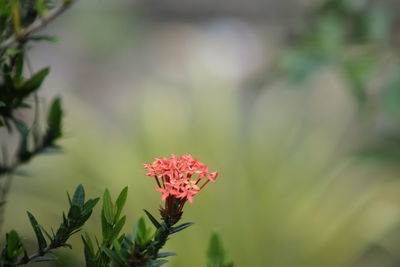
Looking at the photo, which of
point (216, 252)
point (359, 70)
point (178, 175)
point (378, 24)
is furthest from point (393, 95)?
point (178, 175)

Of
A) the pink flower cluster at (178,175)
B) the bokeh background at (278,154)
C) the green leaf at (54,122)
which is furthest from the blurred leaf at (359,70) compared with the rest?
the pink flower cluster at (178,175)

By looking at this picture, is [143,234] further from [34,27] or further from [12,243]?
[34,27]

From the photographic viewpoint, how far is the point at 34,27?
0.61 m

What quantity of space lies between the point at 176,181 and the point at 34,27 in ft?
0.81

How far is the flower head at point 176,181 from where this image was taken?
47cm

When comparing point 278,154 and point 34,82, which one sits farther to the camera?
point 278,154

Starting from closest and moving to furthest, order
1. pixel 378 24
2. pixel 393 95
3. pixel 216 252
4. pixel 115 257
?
pixel 115 257, pixel 216 252, pixel 393 95, pixel 378 24

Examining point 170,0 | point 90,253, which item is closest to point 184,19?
point 170,0

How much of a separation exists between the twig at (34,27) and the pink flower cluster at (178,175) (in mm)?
196

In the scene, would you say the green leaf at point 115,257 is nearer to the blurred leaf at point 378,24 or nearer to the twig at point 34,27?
the twig at point 34,27

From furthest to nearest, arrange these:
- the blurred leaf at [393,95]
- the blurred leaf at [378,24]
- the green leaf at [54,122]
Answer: the blurred leaf at [378,24] → the blurred leaf at [393,95] → the green leaf at [54,122]

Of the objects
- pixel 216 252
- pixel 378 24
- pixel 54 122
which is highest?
pixel 378 24

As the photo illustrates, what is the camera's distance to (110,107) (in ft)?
12.2

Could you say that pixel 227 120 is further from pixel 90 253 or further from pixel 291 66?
pixel 90 253
